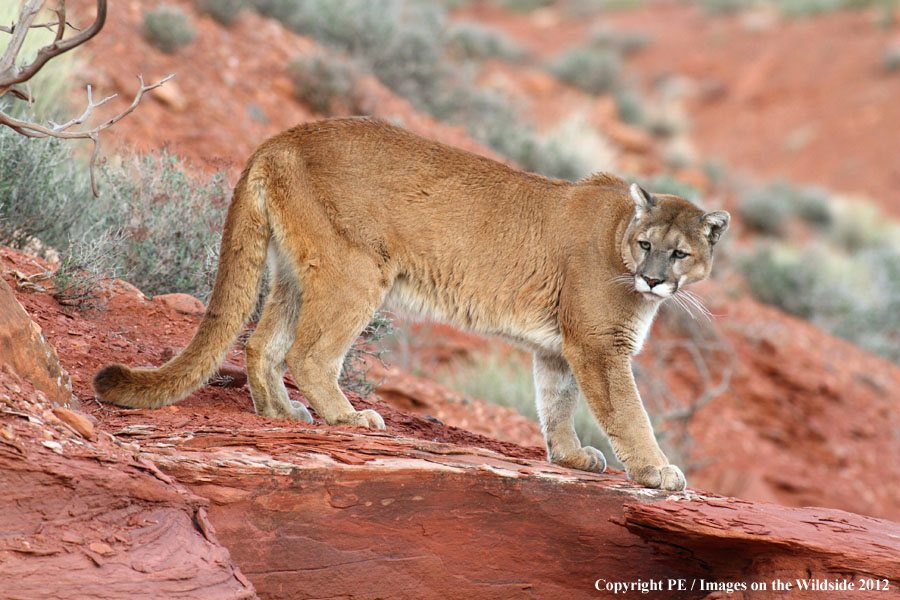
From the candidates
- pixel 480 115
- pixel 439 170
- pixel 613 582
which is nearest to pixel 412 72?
pixel 480 115

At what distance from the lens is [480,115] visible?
15242 mm

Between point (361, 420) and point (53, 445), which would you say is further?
point (361, 420)

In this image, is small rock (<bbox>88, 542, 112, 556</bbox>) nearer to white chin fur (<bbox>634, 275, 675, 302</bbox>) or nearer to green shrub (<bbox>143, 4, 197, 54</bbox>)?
white chin fur (<bbox>634, 275, 675, 302</bbox>)

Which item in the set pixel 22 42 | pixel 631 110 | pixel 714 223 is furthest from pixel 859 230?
pixel 22 42

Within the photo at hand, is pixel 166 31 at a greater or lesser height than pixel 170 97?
greater

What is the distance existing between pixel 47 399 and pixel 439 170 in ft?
7.47

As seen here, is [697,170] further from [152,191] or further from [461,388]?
[152,191]

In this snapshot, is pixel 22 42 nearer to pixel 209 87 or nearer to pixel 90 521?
pixel 90 521

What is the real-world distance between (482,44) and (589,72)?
9.17 ft

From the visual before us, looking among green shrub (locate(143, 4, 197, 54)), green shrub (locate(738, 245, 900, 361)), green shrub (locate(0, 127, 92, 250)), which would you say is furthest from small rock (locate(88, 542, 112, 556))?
green shrub (locate(738, 245, 900, 361))

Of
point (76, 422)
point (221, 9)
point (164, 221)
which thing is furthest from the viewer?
point (221, 9)

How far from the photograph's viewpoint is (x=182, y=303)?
19.6ft

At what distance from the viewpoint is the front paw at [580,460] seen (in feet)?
16.4

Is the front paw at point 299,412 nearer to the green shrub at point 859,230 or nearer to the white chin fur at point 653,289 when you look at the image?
the white chin fur at point 653,289
